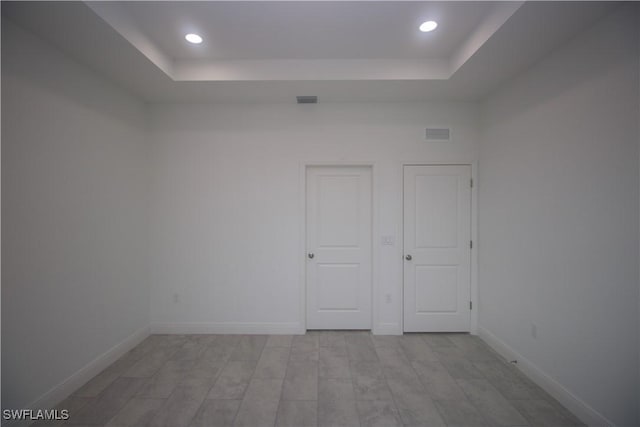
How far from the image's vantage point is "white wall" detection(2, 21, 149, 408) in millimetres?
1828

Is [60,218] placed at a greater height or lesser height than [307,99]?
lesser

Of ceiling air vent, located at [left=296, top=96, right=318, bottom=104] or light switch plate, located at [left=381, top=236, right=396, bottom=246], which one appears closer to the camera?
ceiling air vent, located at [left=296, top=96, right=318, bottom=104]

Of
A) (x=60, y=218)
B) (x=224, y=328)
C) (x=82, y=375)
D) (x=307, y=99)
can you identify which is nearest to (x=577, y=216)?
(x=307, y=99)

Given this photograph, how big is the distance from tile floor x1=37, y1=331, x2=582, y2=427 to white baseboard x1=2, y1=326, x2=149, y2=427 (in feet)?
0.21

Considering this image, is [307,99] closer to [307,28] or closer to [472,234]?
[307,28]

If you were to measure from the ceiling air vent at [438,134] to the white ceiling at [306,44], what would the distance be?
367mm

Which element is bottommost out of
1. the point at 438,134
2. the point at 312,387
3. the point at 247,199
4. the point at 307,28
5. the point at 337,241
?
the point at 312,387

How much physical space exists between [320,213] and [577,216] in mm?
2353

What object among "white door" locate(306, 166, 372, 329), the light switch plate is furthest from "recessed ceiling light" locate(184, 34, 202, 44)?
the light switch plate

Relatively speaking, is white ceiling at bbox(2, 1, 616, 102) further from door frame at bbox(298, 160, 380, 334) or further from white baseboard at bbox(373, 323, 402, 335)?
white baseboard at bbox(373, 323, 402, 335)

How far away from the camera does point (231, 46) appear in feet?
8.10

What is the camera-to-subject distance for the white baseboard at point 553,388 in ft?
6.02

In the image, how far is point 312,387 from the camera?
2242mm

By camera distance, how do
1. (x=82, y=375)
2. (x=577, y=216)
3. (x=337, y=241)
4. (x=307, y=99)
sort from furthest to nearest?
(x=337, y=241), (x=307, y=99), (x=82, y=375), (x=577, y=216)
